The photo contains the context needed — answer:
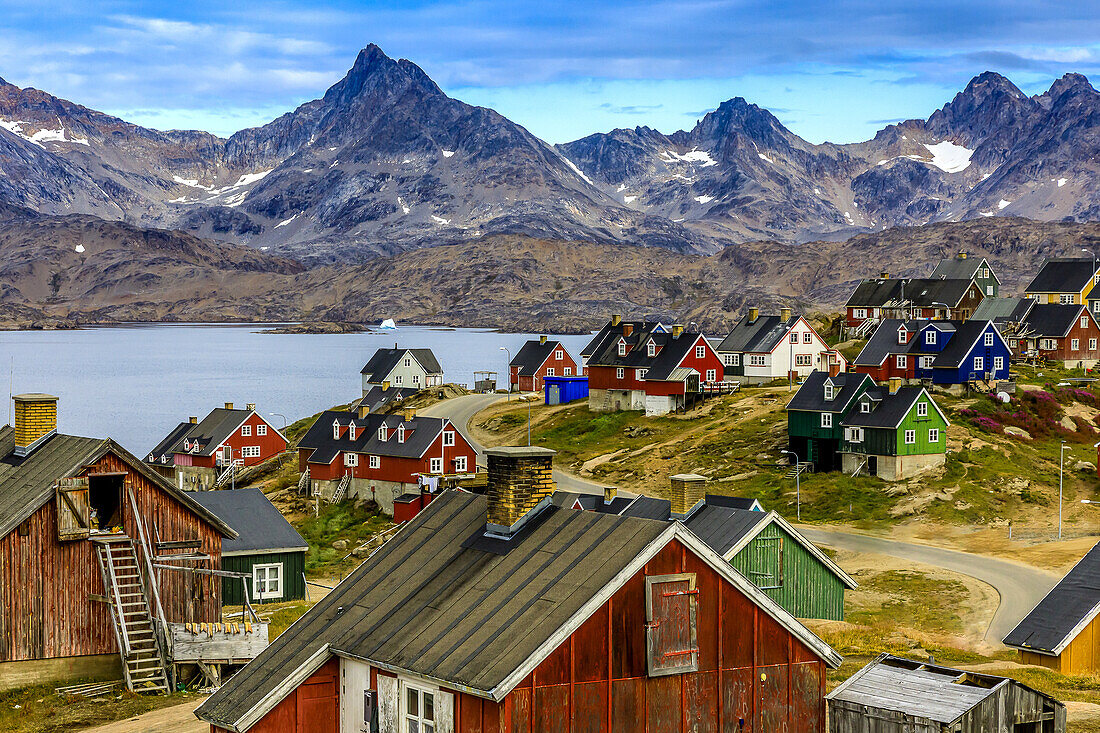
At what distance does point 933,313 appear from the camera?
126m

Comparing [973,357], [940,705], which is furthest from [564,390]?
[940,705]

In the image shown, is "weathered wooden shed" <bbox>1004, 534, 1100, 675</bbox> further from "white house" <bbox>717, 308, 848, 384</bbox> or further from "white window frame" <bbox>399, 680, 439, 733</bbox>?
"white house" <bbox>717, 308, 848, 384</bbox>

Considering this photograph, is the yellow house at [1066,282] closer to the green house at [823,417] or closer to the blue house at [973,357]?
the blue house at [973,357]

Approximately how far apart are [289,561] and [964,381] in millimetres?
57313

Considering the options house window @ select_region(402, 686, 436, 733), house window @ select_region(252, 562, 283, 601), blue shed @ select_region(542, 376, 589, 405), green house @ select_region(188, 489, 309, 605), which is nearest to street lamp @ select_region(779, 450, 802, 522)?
green house @ select_region(188, 489, 309, 605)

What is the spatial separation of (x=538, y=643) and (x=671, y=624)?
282 centimetres

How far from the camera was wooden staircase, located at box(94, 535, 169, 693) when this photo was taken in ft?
109

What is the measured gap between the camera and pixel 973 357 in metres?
93.0

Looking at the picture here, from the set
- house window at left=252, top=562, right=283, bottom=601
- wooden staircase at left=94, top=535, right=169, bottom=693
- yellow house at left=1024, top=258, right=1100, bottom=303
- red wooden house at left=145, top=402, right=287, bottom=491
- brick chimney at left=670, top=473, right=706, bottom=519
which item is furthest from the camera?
yellow house at left=1024, top=258, right=1100, bottom=303

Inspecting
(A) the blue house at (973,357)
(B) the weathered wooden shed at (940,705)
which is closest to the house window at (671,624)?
(B) the weathered wooden shed at (940,705)

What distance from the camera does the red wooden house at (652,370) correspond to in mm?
103750

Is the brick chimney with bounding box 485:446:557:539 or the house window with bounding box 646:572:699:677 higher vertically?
the brick chimney with bounding box 485:446:557:539

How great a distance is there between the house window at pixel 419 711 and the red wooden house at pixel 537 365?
113m

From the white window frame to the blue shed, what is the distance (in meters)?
98.4
